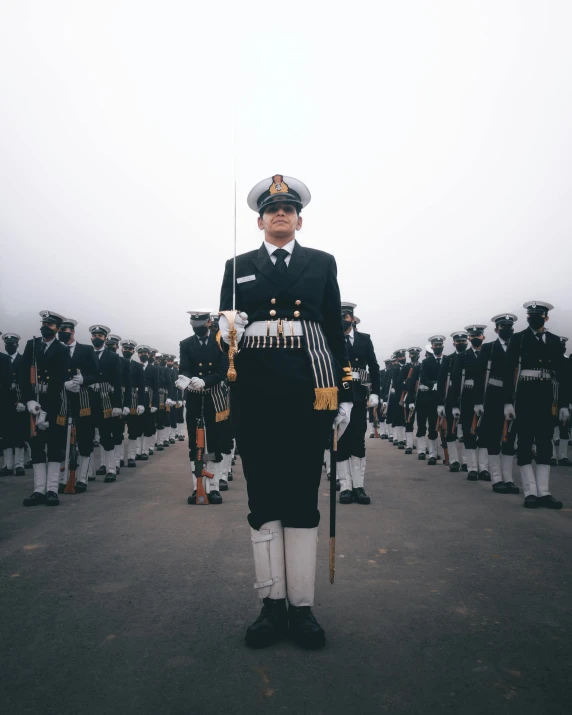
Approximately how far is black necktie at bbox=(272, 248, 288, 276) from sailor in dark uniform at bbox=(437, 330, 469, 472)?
7.42 metres

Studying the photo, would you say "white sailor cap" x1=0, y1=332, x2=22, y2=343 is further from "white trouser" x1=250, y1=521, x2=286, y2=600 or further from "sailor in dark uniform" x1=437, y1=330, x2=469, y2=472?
"white trouser" x1=250, y1=521, x2=286, y2=600

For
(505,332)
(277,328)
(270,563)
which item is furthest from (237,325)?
(505,332)

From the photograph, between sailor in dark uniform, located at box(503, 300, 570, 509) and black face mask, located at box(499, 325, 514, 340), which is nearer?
sailor in dark uniform, located at box(503, 300, 570, 509)

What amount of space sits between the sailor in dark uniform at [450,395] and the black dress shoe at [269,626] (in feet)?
25.0

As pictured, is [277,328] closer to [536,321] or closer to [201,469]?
[201,469]

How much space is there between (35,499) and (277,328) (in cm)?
510

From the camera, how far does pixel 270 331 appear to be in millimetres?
3148

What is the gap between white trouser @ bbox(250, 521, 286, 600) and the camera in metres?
3.03

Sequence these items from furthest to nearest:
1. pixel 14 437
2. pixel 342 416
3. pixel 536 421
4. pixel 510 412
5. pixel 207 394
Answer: pixel 14 437 < pixel 207 394 < pixel 510 412 < pixel 536 421 < pixel 342 416

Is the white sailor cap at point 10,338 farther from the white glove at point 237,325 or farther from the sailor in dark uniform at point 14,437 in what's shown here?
the white glove at point 237,325

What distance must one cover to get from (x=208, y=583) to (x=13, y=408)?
7467 mm

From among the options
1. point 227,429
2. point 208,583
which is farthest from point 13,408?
point 208,583

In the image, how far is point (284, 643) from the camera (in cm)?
296

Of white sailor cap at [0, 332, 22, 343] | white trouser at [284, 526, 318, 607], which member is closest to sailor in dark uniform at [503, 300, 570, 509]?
white trouser at [284, 526, 318, 607]
